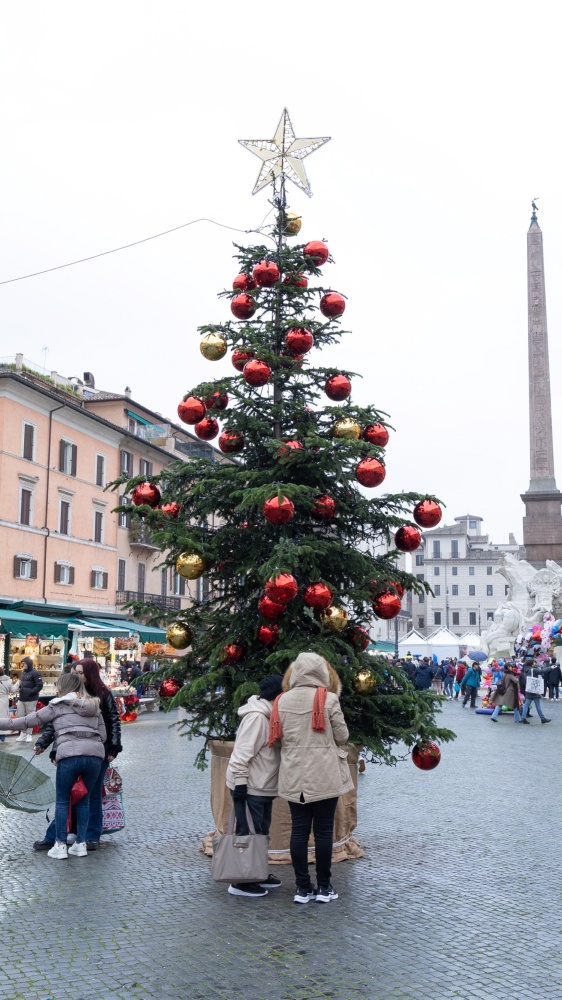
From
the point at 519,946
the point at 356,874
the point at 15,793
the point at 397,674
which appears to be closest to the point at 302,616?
the point at 397,674

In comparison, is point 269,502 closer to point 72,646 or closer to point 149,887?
point 149,887

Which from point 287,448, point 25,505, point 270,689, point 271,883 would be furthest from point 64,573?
point 271,883

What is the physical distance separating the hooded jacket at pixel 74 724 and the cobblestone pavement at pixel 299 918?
0.77 metres

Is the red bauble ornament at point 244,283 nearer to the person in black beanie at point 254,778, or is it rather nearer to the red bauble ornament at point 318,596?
the red bauble ornament at point 318,596

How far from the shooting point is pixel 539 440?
34.8 m

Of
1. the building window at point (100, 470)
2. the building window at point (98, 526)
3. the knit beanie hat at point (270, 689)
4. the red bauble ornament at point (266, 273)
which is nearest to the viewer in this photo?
the knit beanie hat at point (270, 689)

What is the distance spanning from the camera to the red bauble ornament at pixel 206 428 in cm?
748

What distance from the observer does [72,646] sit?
80.7ft

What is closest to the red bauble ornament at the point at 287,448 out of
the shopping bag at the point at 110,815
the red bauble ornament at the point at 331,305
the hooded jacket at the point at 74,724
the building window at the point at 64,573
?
the red bauble ornament at the point at 331,305

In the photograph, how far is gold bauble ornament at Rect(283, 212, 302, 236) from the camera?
8.06m

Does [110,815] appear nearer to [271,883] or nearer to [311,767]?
[271,883]

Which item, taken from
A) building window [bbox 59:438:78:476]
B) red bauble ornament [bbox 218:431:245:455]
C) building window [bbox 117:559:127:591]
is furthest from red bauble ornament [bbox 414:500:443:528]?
building window [bbox 117:559:127:591]

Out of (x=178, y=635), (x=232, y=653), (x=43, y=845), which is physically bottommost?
(x=43, y=845)

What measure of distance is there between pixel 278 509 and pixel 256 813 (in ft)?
6.35
